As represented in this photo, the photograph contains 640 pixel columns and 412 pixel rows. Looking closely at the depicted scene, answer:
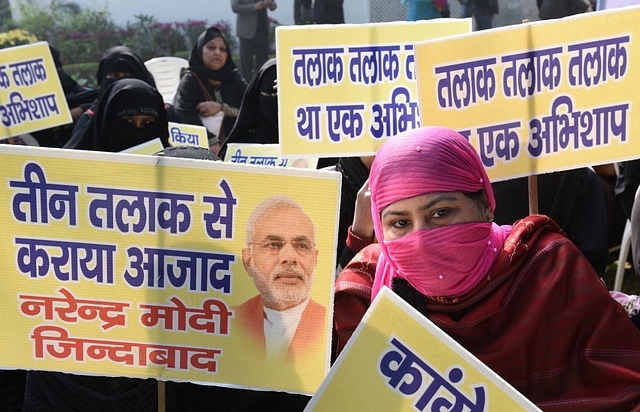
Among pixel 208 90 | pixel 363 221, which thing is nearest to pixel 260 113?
pixel 363 221

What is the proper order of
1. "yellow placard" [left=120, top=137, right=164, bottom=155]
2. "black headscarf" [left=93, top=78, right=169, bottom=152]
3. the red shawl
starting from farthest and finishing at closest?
"black headscarf" [left=93, top=78, right=169, bottom=152]
"yellow placard" [left=120, top=137, right=164, bottom=155]
the red shawl

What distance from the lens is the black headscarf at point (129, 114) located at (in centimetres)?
590

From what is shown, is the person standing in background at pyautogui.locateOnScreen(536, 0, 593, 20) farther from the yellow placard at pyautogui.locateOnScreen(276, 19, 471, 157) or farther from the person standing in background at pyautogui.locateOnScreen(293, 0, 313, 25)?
the yellow placard at pyautogui.locateOnScreen(276, 19, 471, 157)

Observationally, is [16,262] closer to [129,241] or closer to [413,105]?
[129,241]

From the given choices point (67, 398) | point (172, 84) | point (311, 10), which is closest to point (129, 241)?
point (67, 398)

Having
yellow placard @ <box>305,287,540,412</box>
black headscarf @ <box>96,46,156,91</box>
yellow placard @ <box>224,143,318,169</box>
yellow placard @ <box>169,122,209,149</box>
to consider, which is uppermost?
yellow placard @ <box>305,287,540,412</box>

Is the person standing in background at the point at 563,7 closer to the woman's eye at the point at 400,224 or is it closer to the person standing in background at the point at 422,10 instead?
the person standing in background at the point at 422,10

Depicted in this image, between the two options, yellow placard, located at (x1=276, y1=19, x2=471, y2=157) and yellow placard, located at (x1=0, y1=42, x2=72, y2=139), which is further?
yellow placard, located at (x1=0, y1=42, x2=72, y2=139)

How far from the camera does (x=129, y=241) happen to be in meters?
2.26

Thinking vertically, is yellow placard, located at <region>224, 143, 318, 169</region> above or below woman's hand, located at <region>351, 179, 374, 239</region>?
below

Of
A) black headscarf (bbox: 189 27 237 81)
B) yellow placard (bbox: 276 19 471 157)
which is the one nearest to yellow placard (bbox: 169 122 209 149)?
black headscarf (bbox: 189 27 237 81)

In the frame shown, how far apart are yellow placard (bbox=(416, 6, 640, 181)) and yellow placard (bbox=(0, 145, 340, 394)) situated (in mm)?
962

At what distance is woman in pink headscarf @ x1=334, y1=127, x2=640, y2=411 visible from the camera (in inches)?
83.2

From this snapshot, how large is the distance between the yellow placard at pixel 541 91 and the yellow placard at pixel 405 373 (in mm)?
1281
